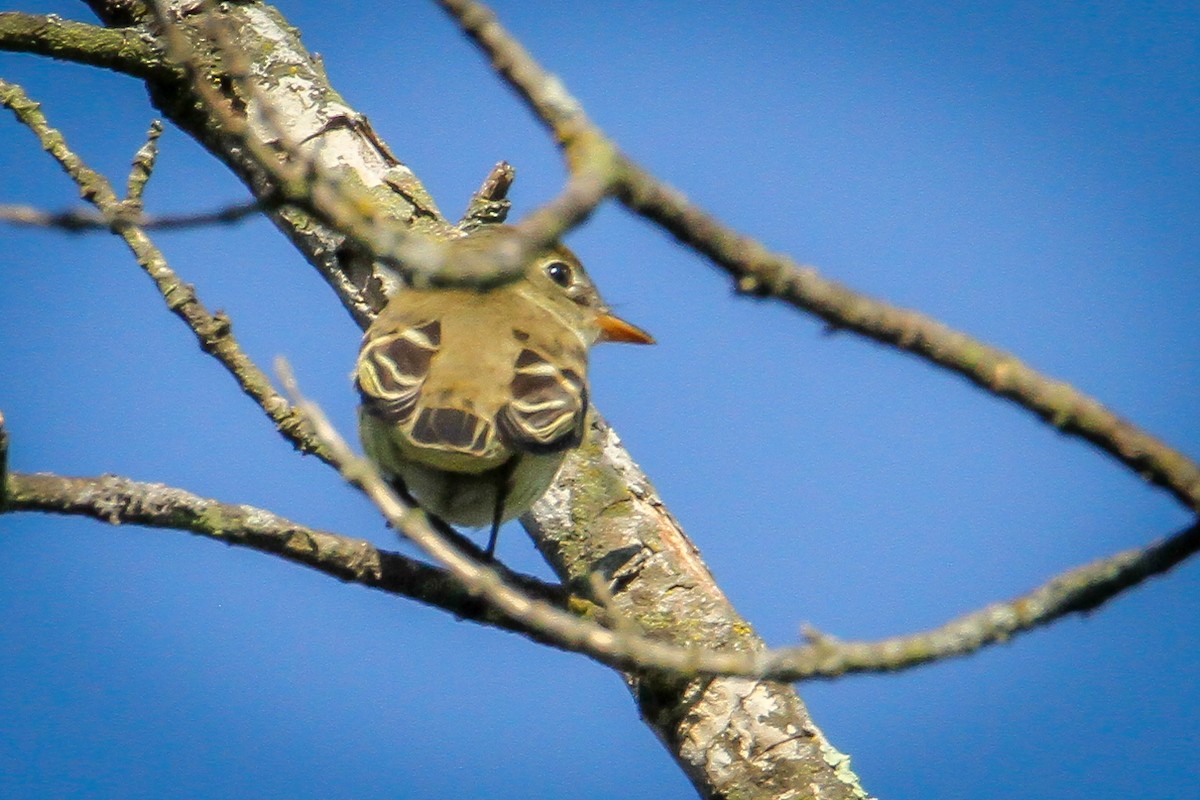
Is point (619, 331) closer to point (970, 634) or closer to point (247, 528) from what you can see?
point (247, 528)

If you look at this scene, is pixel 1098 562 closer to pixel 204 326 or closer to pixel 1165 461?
pixel 1165 461

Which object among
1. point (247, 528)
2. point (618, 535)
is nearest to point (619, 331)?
point (618, 535)

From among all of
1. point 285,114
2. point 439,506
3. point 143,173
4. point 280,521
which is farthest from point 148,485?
point 285,114

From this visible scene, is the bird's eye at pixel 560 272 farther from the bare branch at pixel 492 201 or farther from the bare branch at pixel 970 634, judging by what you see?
the bare branch at pixel 970 634

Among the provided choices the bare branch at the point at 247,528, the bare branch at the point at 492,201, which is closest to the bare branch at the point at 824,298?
the bare branch at the point at 247,528

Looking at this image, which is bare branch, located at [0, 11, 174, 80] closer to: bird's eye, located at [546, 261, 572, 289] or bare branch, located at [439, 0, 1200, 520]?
bird's eye, located at [546, 261, 572, 289]
